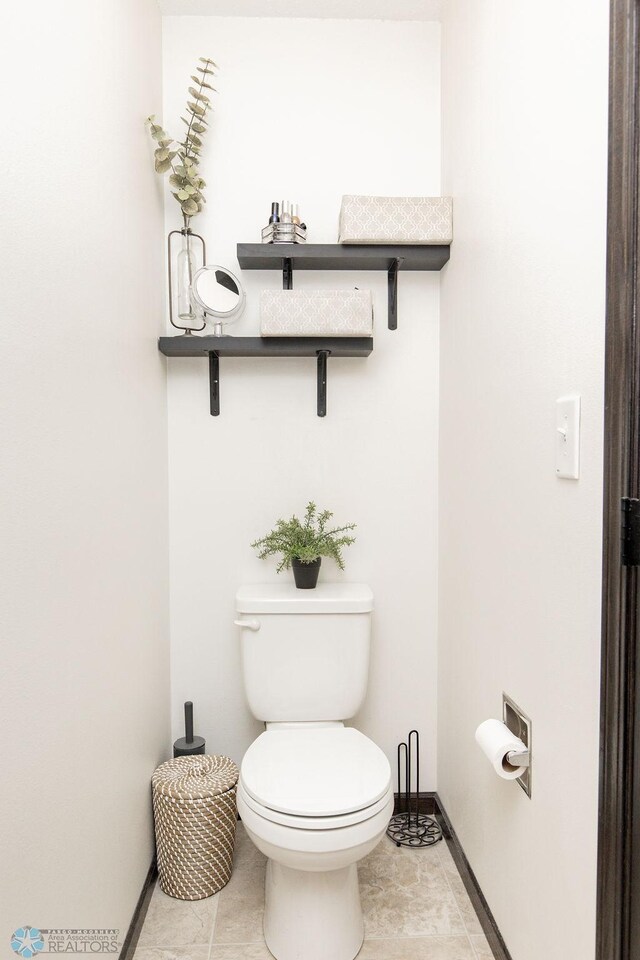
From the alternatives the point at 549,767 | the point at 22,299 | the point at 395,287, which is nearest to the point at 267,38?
the point at 395,287

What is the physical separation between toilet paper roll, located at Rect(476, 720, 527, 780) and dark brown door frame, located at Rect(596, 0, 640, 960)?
320 millimetres

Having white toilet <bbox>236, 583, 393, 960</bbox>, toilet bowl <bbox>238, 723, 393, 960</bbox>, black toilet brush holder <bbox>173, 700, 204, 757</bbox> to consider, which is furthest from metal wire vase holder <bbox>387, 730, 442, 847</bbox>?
black toilet brush holder <bbox>173, 700, 204, 757</bbox>

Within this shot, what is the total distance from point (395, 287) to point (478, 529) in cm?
86

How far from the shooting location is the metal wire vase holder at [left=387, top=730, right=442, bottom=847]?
204 centimetres

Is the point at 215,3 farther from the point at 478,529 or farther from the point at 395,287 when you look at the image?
the point at 478,529

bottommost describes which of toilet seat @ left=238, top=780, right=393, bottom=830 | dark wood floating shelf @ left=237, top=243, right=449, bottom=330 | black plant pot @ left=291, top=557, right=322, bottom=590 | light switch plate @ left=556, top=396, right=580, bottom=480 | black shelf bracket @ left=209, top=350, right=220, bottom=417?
toilet seat @ left=238, top=780, right=393, bottom=830

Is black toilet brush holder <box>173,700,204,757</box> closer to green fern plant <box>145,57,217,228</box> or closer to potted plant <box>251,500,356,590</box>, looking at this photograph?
potted plant <box>251,500,356,590</box>

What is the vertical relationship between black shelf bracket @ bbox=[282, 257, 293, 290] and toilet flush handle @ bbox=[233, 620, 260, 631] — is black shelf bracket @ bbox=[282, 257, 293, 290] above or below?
above

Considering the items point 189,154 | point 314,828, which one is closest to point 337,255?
point 189,154

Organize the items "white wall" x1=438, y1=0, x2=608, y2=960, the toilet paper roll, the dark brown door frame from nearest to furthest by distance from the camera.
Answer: the dark brown door frame
"white wall" x1=438, y1=0, x2=608, y2=960
the toilet paper roll

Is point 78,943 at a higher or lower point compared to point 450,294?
lower

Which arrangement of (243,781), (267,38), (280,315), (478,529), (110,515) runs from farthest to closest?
1. (267,38)
2. (280,315)
3. (478,529)
4. (243,781)
5. (110,515)

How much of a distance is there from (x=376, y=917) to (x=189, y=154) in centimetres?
222

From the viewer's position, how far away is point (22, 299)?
100 centimetres
